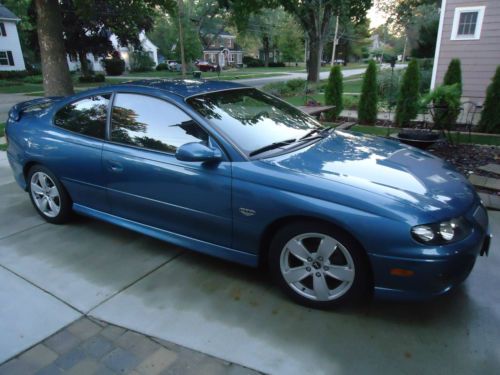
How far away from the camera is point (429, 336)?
94.3 inches

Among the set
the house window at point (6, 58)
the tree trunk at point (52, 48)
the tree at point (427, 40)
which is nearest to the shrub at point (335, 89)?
the tree trunk at point (52, 48)

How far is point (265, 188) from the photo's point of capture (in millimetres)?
2584

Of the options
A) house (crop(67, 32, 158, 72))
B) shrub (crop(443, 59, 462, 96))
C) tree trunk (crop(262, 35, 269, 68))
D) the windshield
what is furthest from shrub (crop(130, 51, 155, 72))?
the windshield

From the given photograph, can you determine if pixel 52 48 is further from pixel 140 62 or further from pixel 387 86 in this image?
pixel 140 62

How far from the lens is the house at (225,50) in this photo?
69.6m

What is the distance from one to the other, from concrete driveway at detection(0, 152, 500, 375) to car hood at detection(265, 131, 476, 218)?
775mm

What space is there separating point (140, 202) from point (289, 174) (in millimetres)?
1379

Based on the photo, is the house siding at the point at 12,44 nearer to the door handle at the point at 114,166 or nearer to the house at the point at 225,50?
the house at the point at 225,50

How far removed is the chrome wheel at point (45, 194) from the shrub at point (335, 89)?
719 centimetres

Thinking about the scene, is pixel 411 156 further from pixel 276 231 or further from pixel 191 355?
pixel 191 355

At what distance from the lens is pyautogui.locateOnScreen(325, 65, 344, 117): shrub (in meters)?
9.52

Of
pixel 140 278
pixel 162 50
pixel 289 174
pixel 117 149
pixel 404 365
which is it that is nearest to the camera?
pixel 404 365

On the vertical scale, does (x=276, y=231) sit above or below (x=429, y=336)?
above

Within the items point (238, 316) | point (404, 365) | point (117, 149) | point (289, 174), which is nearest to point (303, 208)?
point (289, 174)
